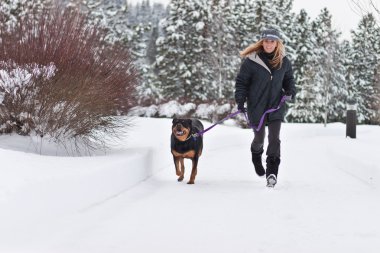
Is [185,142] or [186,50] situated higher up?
[186,50]

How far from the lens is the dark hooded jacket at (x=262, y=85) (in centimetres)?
605

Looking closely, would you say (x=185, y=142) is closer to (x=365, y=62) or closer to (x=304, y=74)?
(x=304, y=74)

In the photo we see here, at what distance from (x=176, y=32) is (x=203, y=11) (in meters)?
2.50

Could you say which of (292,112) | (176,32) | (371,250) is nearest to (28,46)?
(371,250)

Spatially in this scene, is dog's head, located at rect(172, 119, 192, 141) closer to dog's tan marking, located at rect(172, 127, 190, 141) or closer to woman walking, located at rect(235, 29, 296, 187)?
dog's tan marking, located at rect(172, 127, 190, 141)

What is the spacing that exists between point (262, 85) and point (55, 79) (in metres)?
2.68

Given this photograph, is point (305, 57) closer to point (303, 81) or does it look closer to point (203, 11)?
point (303, 81)

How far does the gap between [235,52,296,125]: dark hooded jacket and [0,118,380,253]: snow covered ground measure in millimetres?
1014

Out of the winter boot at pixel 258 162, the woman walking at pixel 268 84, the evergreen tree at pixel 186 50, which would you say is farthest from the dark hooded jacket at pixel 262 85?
the evergreen tree at pixel 186 50

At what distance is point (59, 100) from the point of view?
5.96 meters

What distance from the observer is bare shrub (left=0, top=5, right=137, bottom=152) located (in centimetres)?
577

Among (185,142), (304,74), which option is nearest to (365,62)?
(304,74)

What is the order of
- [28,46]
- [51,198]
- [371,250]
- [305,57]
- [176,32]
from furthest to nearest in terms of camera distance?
[305,57], [176,32], [28,46], [51,198], [371,250]

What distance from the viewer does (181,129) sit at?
6215 mm
